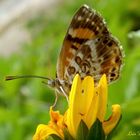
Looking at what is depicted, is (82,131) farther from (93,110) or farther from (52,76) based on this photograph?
(52,76)

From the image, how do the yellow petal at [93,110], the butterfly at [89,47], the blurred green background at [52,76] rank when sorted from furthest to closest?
the blurred green background at [52,76] < the butterfly at [89,47] < the yellow petal at [93,110]

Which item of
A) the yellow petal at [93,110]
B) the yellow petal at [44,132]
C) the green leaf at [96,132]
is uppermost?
the yellow petal at [93,110]

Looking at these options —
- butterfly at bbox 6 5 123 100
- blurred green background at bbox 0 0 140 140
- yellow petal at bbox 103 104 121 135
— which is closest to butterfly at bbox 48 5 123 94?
butterfly at bbox 6 5 123 100

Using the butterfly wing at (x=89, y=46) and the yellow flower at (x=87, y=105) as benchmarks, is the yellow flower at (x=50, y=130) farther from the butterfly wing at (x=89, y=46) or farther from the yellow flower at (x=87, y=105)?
the butterfly wing at (x=89, y=46)

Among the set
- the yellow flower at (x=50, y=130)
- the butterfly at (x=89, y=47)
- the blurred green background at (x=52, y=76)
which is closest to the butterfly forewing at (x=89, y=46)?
the butterfly at (x=89, y=47)

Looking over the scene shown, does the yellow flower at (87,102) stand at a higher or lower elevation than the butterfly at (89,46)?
lower

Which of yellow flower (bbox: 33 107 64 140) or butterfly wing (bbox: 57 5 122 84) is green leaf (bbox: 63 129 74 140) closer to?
yellow flower (bbox: 33 107 64 140)

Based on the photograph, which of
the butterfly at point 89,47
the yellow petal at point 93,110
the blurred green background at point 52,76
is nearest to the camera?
the yellow petal at point 93,110

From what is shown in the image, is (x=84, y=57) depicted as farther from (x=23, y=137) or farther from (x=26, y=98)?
(x=26, y=98)
